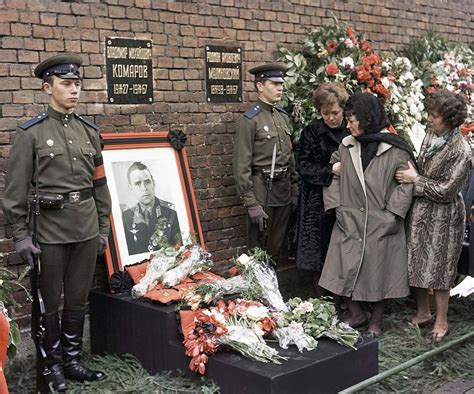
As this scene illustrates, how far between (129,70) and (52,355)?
2.17m

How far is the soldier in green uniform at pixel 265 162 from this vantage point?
5.54m

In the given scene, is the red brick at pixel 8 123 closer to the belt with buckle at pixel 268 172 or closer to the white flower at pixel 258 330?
the belt with buckle at pixel 268 172

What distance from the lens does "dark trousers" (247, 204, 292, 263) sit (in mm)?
5809

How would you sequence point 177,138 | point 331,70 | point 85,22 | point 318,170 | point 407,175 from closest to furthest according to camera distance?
point 407,175 → point 85,22 → point 318,170 → point 177,138 → point 331,70

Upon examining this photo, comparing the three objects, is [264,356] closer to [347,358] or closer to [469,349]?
[347,358]

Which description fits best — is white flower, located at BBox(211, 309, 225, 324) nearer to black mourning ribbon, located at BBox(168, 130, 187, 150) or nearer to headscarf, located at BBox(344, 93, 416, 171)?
headscarf, located at BBox(344, 93, 416, 171)

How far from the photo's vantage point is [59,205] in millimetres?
4211

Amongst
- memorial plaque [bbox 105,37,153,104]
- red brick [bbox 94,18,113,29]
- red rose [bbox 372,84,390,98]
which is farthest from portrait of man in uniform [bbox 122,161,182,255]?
red rose [bbox 372,84,390,98]

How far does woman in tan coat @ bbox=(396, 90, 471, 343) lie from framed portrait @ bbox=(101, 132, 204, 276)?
1534 millimetres

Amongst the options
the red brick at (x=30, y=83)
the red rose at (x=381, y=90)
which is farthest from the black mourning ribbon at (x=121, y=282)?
the red rose at (x=381, y=90)


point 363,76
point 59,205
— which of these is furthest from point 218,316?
point 363,76

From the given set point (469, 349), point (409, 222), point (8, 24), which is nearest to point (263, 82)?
point (409, 222)

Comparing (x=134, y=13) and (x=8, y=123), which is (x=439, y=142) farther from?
(x=8, y=123)

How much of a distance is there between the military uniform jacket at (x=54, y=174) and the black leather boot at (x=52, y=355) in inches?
18.6
